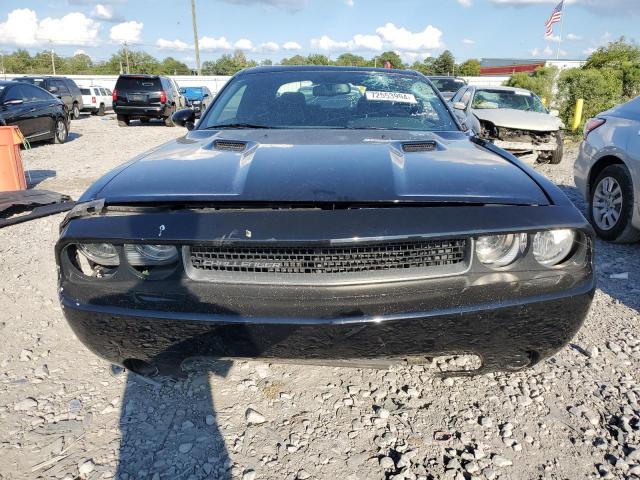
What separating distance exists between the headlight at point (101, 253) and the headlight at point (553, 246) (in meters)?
1.57

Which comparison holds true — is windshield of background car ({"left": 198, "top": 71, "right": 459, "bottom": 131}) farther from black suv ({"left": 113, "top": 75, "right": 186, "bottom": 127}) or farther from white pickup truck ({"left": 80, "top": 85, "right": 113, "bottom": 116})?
white pickup truck ({"left": 80, "top": 85, "right": 113, "bottom": 116})

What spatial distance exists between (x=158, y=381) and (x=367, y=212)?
1.44m

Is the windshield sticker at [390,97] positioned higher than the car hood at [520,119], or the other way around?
the windshield sticker at [390,97]

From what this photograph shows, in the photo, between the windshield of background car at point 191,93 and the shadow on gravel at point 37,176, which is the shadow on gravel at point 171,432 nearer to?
the shadow on gravel at point 37,176

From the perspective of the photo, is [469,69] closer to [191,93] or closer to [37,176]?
[191,93]

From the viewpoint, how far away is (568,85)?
1414 centimetres

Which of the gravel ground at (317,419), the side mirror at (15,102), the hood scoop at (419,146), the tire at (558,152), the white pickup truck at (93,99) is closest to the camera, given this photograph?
the gravel ground at (317,419)

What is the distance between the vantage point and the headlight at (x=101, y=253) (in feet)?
6.01

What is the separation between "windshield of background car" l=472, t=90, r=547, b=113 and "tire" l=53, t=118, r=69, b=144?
978 cm

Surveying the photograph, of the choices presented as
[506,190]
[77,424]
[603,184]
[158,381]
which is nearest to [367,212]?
[506,190]

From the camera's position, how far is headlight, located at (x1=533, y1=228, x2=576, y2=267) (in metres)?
1.82

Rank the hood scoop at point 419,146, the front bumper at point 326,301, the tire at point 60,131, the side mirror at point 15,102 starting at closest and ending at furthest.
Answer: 1. the front bumper at point 326,301
2. the hood scoop at point 419,146
3. the side mirror at point 15,102
4. the tire at point 60,131

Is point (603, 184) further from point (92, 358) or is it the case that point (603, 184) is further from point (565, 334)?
point (92, 358)

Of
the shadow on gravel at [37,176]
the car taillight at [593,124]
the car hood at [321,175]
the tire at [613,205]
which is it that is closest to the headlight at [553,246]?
the car hood at [321,175]
